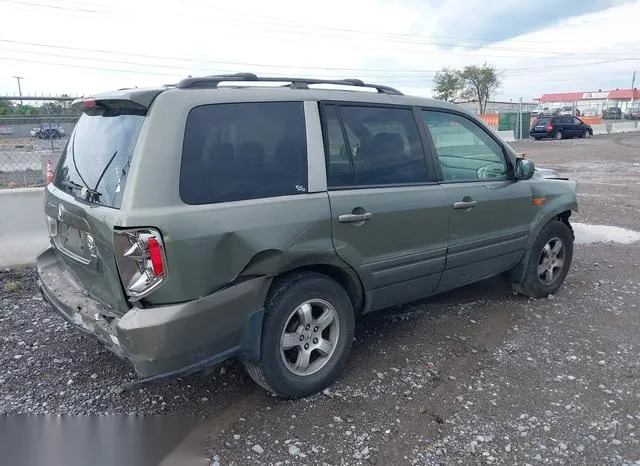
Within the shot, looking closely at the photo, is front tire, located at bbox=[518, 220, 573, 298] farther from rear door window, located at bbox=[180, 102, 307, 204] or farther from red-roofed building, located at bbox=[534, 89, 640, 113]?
red-roofed building, located at bbox=[534, 89, 640, 113]

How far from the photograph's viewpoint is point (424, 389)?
140 inches

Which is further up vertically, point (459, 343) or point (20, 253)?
point (20, 253)

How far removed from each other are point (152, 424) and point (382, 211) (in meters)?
1.94

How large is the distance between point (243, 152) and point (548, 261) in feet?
11.2

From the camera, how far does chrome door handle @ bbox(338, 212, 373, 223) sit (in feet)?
11.1

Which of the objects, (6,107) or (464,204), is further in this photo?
(6,107)

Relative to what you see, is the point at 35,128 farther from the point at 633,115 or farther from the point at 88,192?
the point at 633,115

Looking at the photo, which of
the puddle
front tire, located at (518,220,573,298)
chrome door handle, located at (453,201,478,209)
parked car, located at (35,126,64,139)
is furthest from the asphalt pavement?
the puddle

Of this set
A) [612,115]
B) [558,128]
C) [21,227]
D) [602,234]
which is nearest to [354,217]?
[21,227]

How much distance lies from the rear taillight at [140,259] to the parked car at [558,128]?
33515 millimetres

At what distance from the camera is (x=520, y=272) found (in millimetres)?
4949

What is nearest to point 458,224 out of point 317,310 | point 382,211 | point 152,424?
point 382,211

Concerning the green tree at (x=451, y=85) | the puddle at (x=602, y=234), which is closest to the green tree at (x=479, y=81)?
the green tree at (x=451, y=85)

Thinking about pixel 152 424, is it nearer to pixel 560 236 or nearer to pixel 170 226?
pixel 170 226
